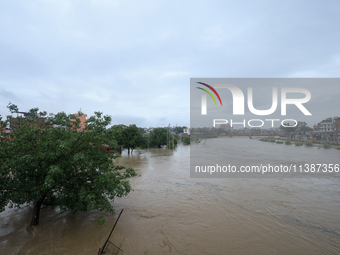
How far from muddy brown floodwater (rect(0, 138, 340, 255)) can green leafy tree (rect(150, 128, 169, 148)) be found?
2970 centimetres

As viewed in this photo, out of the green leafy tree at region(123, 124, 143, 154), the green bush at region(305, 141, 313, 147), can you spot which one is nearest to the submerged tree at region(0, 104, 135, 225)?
the green leafy tree at region(123, 124, 143, 154)

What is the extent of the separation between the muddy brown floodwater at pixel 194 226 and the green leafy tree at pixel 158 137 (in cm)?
2970

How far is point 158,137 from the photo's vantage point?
41.3 meters

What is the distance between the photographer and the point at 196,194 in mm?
10906

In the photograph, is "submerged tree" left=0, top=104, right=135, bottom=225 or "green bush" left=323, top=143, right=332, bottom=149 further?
"green bush" left=323, top=143, right=332, bottom=149

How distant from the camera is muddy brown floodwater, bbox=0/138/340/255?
5746mm

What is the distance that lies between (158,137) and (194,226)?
1356 inches

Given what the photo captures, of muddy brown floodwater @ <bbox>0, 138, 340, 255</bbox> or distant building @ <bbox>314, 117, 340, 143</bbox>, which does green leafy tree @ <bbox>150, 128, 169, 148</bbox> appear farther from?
muddy brown floodwater @ <bbox>0, 138, 340, 255</bbox>

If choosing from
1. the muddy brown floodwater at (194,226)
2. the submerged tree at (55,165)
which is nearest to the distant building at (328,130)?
the muddy brown floodwater at (194,226)

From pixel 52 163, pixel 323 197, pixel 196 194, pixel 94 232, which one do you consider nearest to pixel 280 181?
pixel 323 197

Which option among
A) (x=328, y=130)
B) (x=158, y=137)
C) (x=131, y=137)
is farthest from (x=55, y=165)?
(x=158, y=137)

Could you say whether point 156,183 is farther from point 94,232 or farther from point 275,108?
point 275,108

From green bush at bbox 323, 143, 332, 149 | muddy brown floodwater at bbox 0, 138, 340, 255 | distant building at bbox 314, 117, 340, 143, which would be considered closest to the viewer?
muddy brown floodwater at bbox 0, 138, 340, 255

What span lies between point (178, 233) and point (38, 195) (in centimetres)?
475
